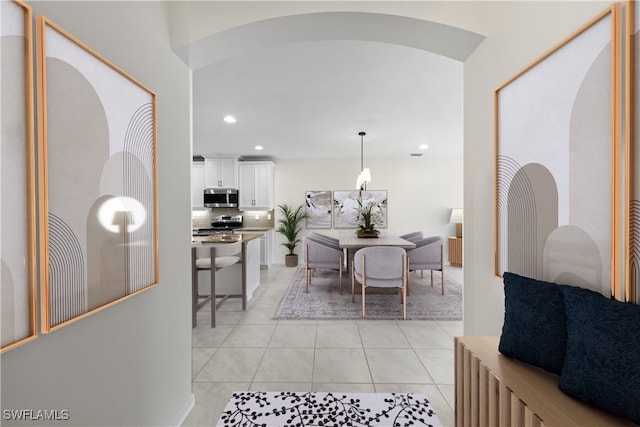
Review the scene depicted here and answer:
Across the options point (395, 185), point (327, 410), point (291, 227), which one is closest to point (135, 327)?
point (327, 410)

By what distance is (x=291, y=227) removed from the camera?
21.1ft

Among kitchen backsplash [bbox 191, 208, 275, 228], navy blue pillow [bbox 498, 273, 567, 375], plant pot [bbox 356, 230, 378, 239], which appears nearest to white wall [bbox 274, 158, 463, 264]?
kitchen backsplash [bbox 191, 208, 275, 228]

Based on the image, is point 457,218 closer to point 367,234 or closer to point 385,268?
point 367,234

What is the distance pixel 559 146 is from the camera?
3.29 ft

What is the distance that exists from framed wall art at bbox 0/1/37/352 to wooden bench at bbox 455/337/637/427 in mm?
1520

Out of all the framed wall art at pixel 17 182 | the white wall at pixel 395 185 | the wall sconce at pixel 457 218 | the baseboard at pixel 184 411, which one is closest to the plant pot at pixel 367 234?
the white wall at pixel 395 185

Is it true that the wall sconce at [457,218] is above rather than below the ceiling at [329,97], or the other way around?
below

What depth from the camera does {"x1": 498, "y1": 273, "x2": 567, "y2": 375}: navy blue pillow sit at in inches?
37.3

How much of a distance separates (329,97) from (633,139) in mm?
2785

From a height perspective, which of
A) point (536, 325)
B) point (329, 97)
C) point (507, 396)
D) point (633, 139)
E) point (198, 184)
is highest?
point (329, 97)

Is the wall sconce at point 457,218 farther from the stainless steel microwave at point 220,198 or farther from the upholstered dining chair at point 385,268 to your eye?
the stainless steel microwave at point 220,198

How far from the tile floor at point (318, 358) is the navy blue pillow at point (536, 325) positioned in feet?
3.07

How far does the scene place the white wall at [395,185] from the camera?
6641mm

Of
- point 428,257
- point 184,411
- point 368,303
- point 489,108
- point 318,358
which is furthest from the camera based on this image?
point 428,257
